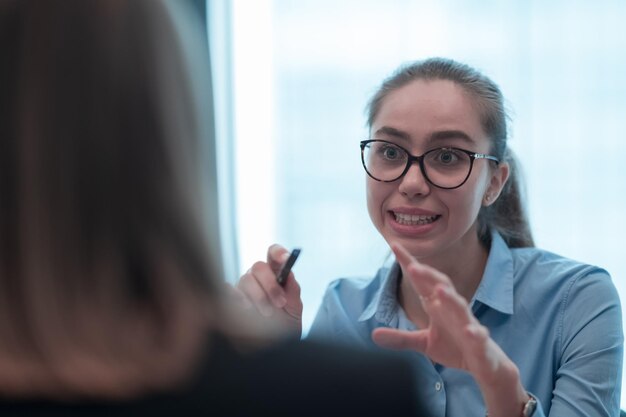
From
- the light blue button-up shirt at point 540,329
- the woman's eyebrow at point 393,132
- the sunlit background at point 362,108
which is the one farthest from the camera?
the sunlit background at point 362,108

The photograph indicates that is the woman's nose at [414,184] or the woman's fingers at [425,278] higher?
the woman's nose at [414,184]

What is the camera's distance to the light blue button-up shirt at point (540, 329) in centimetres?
150

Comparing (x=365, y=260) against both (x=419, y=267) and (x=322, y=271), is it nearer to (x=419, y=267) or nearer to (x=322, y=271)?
(x=322, y=271)

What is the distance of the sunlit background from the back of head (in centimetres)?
168

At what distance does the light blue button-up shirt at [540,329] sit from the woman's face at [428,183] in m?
0.14

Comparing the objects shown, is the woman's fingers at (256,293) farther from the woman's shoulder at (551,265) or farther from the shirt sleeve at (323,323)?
the woman's shoulder at (551,265)

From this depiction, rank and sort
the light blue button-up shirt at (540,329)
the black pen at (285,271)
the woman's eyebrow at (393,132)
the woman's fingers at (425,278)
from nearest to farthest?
the woman's fingers at (425,278) < the black pen at (285,271) < the light blue button-up shirt at (540,329) < the woman's eyebrow at (393,132)

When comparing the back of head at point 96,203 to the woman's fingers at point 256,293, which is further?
the woman's fingers at point 256,293

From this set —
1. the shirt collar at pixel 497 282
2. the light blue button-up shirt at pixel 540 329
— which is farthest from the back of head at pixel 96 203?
the shirt collar at pixel 497 282

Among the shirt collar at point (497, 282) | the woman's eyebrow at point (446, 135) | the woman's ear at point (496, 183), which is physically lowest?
the shirt collar at point (497, 282)

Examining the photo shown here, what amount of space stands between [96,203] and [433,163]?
113 centimetres

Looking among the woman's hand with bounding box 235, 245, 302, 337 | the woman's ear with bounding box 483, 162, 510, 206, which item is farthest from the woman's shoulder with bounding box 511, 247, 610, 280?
the woman's hand with bounding box 235, 245, 302, 337

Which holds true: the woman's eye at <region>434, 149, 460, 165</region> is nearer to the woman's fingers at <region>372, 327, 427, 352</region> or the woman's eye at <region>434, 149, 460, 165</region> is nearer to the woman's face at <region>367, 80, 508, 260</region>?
the woman's face at <region>367, 80, 508, 260</region>

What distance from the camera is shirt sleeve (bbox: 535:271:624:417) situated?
1.46 meters
